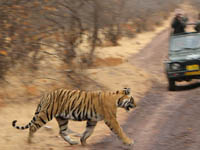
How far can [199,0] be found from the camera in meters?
53.8

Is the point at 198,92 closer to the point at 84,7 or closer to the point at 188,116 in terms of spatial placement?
the point at 188,116

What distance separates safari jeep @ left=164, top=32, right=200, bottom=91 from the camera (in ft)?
34.5

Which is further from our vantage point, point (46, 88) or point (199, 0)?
point (199, 0)

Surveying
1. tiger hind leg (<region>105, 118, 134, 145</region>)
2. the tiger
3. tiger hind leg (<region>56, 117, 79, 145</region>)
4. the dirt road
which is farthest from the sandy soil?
tiger hind leg (<region>105, 118, 134, 145</region>)

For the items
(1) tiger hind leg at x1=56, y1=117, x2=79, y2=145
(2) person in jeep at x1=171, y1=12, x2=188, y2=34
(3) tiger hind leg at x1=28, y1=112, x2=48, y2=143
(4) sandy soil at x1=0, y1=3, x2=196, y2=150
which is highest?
(2) person in jeep at x1=171, y1=12, x2=188, y2=34

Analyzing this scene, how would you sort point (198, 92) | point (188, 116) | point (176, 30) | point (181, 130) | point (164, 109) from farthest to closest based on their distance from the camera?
point (176, 30), point (198, 92), point (164, 109), point (188, 116), point (181, 130)

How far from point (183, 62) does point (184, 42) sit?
4.32 ft

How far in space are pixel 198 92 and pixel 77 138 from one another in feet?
14.1

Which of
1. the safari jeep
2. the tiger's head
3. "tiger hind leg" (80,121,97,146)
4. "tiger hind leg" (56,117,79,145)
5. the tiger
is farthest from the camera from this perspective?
the safari jeep

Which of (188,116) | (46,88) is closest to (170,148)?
(188,116)

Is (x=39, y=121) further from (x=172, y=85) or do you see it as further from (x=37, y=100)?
(x=172, y=85)

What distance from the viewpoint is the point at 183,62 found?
34.7 feet

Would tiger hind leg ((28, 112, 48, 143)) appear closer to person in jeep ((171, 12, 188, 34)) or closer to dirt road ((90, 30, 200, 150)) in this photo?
dirt road ((90, 30, 200, 150))

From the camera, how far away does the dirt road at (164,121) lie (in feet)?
23.3
